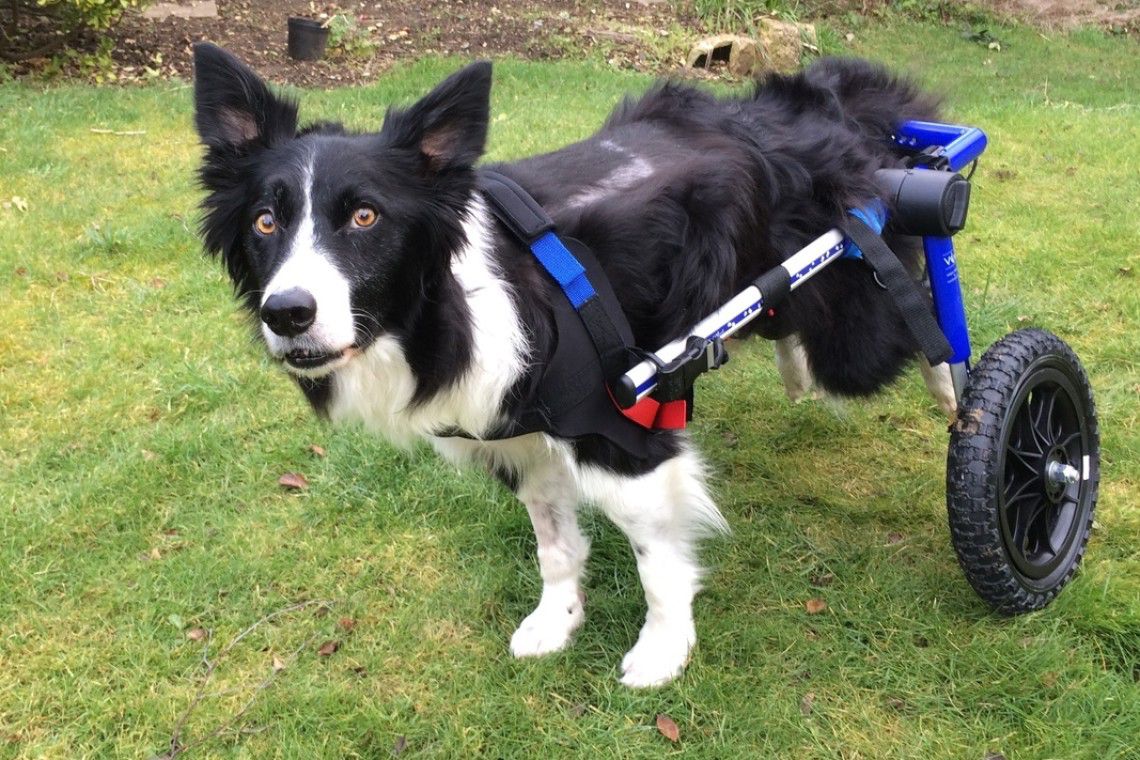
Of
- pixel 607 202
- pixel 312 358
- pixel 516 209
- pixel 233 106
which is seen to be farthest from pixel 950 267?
pixel 233 106

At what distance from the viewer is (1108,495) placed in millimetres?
3178

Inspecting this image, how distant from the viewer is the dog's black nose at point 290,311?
1.83 meters

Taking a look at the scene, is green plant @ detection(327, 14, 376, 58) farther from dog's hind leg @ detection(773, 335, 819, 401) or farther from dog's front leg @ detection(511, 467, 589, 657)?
dog's front leg @ detection(511, 467, 589, 657)

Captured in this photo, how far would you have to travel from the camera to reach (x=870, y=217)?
248 cm

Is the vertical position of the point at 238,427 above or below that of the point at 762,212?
below

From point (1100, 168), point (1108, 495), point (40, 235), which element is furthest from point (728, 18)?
point (1108, 495)

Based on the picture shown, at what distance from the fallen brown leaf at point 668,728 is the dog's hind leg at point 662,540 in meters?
0.11

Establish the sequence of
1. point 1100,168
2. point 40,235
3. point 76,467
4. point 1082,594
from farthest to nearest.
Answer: point 1100,168, point 40,235, point 76,467, point 1082,594

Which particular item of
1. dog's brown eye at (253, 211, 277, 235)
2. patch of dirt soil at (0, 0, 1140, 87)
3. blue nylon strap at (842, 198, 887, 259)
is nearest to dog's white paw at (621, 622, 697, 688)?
blue nylon strap at (842, 198, 887, 259)

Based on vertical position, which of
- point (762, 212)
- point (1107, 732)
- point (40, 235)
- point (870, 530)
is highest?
point (762, 212)

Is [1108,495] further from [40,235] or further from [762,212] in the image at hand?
[40,235]

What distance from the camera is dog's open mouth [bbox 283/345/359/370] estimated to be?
6.39ft

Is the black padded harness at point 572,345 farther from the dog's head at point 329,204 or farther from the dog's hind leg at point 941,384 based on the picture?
the dog's hind leg at point 941,384

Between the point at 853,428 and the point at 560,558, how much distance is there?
159cm
